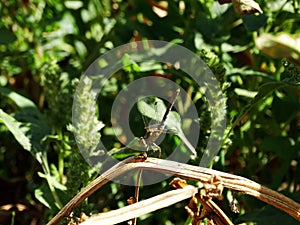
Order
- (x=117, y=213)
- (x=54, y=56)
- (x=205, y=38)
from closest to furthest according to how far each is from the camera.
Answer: (x=117, y=213) → (x=205, y=38) → (x=54, y=56)

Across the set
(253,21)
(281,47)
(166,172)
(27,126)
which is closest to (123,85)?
(27,126)

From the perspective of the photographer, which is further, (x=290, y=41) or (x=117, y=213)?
(x=290, y=41)

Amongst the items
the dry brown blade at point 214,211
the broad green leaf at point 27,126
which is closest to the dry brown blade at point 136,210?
the dry brown blade at point 214,211

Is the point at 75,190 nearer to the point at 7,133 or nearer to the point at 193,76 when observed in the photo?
the point at 193,76

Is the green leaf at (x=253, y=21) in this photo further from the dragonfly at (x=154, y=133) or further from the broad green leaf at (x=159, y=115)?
the dragonfly at (x=154, y=133)

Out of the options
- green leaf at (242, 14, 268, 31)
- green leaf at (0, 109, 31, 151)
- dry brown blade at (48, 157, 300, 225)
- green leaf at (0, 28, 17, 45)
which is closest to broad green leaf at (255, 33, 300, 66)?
green leaf at (242, 14, 268, 31)

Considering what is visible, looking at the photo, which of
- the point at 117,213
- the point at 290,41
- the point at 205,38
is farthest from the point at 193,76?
the point at 117,213

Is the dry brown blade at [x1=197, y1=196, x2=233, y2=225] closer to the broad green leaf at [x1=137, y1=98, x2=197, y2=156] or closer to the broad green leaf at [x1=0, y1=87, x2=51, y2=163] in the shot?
the broad green leaf at [x1=137, y1=98, x2=197, y2=156]

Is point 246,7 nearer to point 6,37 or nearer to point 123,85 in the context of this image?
point 123,85
